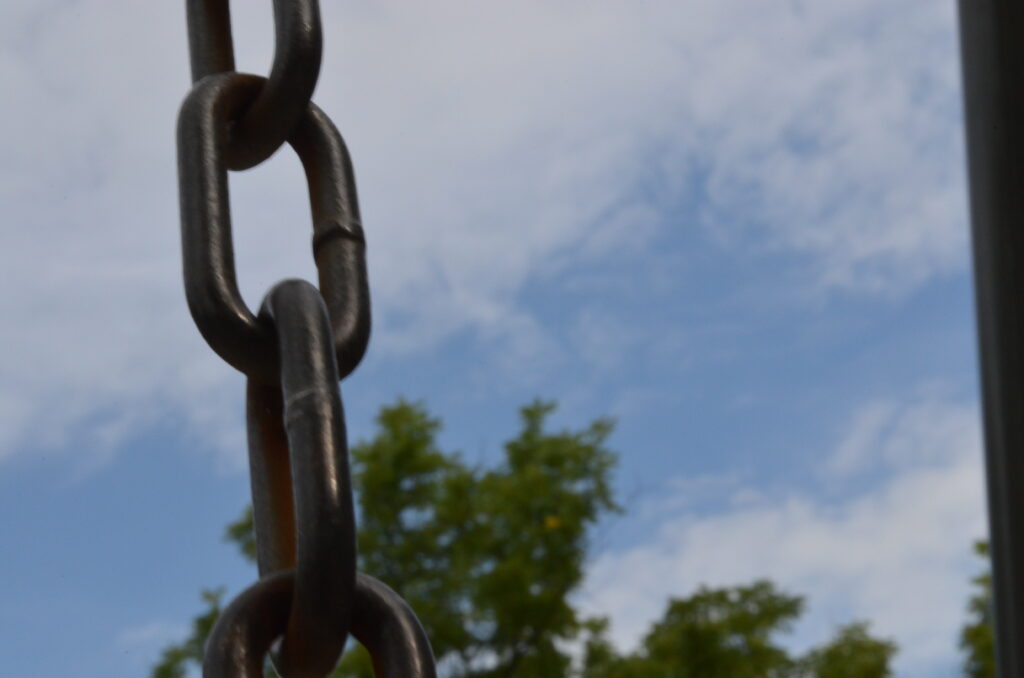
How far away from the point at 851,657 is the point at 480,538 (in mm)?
1953

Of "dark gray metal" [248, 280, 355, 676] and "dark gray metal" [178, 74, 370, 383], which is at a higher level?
"dark gray metal" [178, 74, 370, 383]

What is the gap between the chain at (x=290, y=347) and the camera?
1.79 ft

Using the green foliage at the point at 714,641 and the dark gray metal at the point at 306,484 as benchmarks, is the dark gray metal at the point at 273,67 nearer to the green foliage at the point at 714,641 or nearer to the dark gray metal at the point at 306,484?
the dark gray metal at the point at 306,484

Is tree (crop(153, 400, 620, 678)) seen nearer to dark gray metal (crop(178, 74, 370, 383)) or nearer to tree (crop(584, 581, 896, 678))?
tree (crop(584, 581, 896, 678))

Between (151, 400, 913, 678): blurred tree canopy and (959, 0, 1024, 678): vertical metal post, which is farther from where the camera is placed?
(151, 400, 913, 678): blurred tree canopy

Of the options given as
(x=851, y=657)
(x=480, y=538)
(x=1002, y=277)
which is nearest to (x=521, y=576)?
(x=480, y=538)

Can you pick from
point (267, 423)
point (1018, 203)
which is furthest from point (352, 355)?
point (1018, 203)

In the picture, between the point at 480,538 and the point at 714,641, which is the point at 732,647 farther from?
the point at 480,538

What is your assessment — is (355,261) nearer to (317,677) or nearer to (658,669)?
(317,677)

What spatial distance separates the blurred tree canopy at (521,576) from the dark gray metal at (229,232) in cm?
501

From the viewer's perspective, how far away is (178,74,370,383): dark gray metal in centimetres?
63

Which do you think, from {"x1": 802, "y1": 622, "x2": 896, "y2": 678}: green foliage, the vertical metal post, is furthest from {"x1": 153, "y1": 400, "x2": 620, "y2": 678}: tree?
the vertical metal post

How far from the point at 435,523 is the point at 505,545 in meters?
0.35

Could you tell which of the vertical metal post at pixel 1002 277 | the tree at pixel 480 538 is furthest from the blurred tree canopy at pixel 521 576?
the vertical metal post at pixel 1002 277
